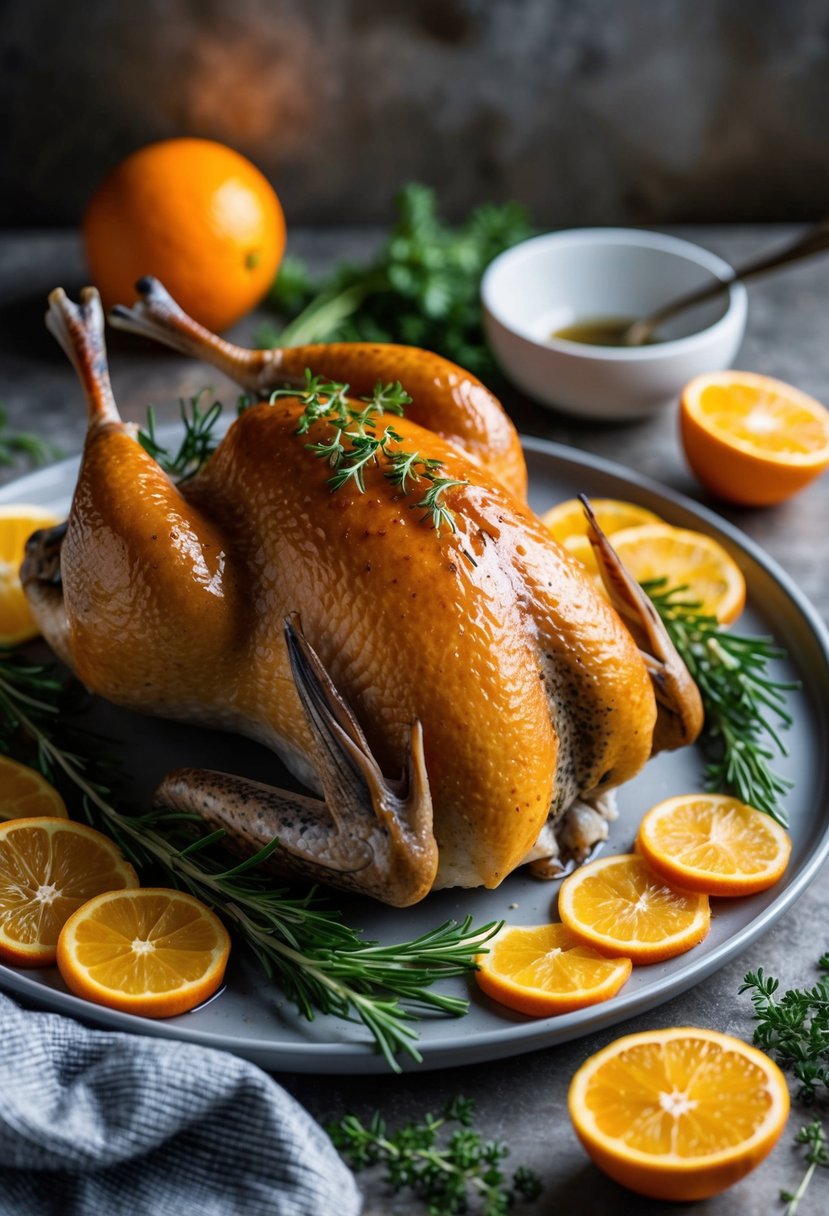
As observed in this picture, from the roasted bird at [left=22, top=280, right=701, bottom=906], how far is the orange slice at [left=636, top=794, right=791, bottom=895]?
0.12m

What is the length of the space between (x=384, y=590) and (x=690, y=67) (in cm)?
296

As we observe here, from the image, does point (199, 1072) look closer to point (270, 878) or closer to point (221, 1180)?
point (221, 1180)

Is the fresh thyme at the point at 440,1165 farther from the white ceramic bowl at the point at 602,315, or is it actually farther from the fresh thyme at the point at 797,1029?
the white ceramic bowl at the point at 602,315

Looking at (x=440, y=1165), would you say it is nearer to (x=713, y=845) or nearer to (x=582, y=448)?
(x=713, y=845)

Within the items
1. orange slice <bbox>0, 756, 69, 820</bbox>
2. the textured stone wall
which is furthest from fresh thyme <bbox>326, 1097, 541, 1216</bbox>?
the textured stone wall

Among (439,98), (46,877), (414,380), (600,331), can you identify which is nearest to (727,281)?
(600,331)

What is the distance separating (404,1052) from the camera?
198 cm

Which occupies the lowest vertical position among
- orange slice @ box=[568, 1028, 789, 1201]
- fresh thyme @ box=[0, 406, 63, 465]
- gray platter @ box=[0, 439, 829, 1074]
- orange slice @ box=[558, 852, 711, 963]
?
fresh thyme @ box=[0, 406, 63, 465]

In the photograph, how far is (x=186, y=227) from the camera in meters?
3.66

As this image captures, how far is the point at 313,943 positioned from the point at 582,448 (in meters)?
1.96

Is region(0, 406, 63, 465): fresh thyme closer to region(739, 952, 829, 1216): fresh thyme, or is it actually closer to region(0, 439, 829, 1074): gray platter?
region(0, 439, 829, 1074): gray platter

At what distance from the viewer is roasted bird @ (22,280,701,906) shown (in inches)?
80.9

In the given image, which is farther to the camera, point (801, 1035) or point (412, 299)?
point (412, 299)

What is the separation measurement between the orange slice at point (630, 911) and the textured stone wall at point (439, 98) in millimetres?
2911
